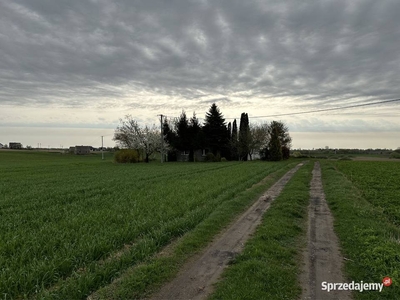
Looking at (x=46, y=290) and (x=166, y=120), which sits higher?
(x=166, y=120)

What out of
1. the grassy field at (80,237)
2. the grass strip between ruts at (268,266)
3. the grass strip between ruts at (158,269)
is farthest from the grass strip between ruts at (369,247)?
the grassy field at (80,237)

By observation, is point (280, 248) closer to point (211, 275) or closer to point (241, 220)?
point (211, 275)

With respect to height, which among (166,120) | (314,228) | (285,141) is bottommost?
(314,228)

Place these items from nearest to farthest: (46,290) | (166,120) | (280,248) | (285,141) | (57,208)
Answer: (46,290), (280,248), (57,208), (166,120), (285,141)

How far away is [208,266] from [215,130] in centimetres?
5151

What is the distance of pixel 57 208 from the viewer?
977cm

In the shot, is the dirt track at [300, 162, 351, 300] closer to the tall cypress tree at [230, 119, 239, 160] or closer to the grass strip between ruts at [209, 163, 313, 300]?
the grass strip between ruts at [209, 163, 313, 300]

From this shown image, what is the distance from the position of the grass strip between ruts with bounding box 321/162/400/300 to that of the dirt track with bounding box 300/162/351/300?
0.56 ft

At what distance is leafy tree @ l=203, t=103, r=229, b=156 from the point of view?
56031mm

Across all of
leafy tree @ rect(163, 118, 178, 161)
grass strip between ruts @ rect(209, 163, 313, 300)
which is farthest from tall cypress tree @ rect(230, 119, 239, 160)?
grass strip between ruts @ rect(209, 163, 313, 300)

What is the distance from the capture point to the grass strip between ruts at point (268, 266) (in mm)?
4047

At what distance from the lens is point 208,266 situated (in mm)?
5117

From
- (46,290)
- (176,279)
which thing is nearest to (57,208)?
(46,290)

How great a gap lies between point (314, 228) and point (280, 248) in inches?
96.5
